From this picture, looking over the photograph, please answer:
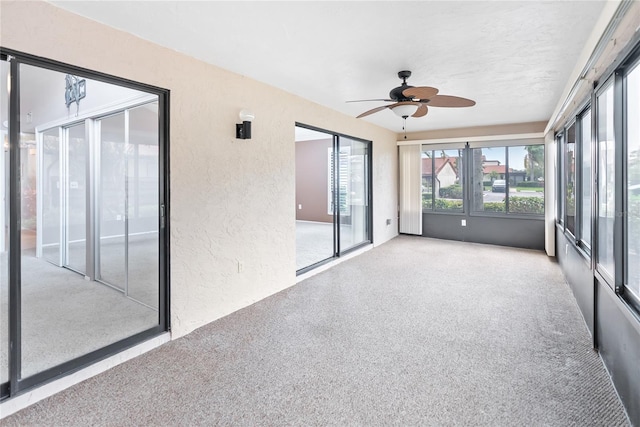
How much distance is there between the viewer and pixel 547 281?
4008 mm

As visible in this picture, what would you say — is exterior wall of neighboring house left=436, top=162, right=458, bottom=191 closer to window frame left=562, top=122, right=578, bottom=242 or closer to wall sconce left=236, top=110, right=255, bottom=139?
window frame left=562, top=122, right=578, bottom=242

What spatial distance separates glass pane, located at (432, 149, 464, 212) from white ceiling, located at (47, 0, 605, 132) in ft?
9.63

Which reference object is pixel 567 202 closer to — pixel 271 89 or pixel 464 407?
pixel 464 407

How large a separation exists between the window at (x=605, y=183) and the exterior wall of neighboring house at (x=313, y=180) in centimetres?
662

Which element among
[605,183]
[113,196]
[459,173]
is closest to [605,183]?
[605,183]

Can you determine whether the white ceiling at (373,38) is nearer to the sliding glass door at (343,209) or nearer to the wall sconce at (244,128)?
the wall sconce at (244,128)

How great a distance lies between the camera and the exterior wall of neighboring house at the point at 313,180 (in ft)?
29.6

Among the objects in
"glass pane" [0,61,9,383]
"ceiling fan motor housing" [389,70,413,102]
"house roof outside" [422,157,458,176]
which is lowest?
"glass pane" [0,61,9,383]

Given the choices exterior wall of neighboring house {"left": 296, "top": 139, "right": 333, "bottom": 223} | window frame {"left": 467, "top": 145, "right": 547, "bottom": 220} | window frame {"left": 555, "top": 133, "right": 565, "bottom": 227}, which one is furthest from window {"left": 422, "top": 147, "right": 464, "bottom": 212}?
exterior wall of neighboring house {"left": 296, "top": 139, "right": 333, "bottom": 223}

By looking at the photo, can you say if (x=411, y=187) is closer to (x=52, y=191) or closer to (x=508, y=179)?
(x=508, y=179)

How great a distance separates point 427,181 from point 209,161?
530 cm

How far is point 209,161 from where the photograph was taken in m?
2.84

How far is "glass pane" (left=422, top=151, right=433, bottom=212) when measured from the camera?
689 centimetres

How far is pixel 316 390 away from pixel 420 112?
2.84m
